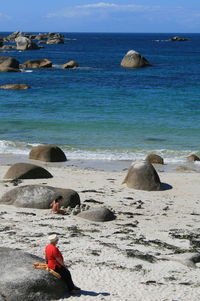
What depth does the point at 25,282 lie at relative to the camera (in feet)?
34.1

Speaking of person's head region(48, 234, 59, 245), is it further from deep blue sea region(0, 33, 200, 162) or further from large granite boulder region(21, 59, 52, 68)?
large granite boulder region(21, 59, 52, 68)

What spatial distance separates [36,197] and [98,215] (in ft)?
6.95

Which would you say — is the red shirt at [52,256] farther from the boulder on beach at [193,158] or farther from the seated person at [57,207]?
the boulder on beach at [193,158]

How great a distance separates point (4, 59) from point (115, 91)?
2458 cm

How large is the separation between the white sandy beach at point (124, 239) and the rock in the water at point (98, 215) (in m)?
0.19

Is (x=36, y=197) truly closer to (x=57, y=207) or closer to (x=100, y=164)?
(x=57, y=207)

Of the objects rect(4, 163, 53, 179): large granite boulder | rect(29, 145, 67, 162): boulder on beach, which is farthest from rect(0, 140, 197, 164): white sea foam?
rect(4, 163, 53, 179): large granite boulder

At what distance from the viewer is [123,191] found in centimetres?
2050

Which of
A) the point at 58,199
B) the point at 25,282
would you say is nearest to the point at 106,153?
the point at 58,199

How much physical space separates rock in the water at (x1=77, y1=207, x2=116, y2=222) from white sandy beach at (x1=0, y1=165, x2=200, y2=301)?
191 mm

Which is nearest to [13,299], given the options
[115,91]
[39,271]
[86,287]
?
[39,271]

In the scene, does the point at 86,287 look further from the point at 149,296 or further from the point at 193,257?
the point at 193,257

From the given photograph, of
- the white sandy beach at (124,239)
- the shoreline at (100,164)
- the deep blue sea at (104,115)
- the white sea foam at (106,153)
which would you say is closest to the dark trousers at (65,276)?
the white sandy beach at (124,239)

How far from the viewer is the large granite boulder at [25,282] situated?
10.3m
